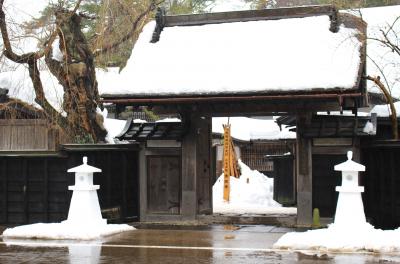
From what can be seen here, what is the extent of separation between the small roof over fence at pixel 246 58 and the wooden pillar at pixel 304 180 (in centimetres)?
142

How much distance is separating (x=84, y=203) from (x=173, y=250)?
3477mm

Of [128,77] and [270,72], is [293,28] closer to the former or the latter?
[270,72]

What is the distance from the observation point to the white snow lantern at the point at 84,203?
15062 mm

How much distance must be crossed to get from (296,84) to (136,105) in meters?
4.35

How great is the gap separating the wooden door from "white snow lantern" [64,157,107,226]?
112 inches

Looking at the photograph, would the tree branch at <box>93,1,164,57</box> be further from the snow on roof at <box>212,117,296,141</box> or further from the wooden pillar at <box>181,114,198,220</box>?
the snow on roof at <box>212,117,296,141</box>

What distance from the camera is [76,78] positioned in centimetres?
2048

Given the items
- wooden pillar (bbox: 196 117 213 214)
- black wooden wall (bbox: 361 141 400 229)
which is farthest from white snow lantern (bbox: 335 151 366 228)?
wooden pillar (bbox: 196 117 213 214)

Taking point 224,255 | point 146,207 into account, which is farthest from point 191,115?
point 224,255

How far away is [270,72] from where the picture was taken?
16703 millimetres

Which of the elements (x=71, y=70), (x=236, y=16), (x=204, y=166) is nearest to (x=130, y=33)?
(x=71, y=70)

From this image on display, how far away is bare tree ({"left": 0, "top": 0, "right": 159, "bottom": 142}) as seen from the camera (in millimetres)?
18938

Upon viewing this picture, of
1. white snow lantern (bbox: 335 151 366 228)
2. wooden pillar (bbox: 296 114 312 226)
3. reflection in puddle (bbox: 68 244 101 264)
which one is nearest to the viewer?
reflection in puddle (bbox: 68 244 101 264)

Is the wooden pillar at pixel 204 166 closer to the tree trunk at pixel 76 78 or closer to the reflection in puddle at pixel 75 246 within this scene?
the tree trunk at pixel 76 78
